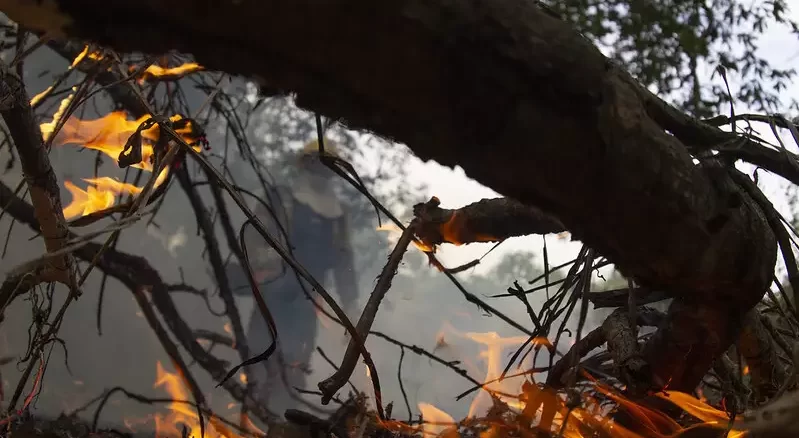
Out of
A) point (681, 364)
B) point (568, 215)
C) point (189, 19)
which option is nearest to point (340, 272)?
point (681, 364)

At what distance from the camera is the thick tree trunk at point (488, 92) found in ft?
0.98

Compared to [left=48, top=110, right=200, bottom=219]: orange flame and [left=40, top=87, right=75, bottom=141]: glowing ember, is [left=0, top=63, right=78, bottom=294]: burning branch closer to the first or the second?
[left=40, top=87, right=75, bottom=141]: glowing ember

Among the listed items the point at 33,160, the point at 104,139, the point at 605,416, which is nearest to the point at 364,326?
the point at 605,416

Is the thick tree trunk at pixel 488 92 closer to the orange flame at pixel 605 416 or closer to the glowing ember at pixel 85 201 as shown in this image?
the orange flame at pixel 605 416

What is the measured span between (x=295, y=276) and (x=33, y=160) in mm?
1001

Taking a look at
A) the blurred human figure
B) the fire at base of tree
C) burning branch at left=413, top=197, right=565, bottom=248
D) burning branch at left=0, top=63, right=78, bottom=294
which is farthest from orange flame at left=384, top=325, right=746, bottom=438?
the blurred human figure

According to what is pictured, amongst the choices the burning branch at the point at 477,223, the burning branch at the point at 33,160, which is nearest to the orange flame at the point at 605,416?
the burning branch at the point at 477,223

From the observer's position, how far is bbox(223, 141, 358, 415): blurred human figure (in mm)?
1589

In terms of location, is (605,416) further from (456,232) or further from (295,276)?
(295,276)

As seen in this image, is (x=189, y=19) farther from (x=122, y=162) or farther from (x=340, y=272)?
(x=340, y=272)

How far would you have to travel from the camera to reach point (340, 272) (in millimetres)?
1605

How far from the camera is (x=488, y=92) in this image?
331 millimetres

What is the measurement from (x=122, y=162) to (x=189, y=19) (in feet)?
1.39

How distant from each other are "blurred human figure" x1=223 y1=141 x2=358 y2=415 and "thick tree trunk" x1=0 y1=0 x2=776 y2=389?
1.20 m
